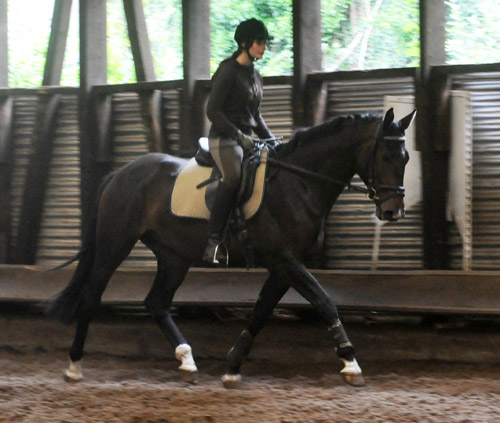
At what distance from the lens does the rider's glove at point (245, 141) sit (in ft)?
21.6

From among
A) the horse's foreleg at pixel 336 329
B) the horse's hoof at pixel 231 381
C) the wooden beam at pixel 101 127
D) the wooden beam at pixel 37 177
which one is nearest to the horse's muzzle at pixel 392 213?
the horse's foreleg at pixel 336 329

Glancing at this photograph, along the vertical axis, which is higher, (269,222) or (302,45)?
(302,45)

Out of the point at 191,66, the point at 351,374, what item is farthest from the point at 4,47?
the point at 351,374

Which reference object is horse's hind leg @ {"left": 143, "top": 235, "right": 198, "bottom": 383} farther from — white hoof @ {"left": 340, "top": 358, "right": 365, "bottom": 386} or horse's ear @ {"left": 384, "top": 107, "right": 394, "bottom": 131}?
horse's ear @ {"left": 384, "top": 107, "right": 394, "bottom": 131}

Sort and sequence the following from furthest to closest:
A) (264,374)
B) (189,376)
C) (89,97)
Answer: (89,97), (264,374), (189,376)

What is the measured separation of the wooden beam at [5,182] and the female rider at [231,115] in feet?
12.7

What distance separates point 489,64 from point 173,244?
331cm

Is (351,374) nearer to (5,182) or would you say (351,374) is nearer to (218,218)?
(218,218)

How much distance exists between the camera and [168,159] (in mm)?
7395

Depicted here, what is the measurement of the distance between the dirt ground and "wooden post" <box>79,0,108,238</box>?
155cm

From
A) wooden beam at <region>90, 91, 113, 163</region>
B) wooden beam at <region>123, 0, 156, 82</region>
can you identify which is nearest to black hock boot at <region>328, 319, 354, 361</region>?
wooden beam at <region>90, 91, 113, 163</region>

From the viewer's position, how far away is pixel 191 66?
8.53m

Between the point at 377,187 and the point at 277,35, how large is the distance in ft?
10.8

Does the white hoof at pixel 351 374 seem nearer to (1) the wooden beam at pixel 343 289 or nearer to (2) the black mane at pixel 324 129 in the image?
(1) the wooden beam at pixel 343 289
